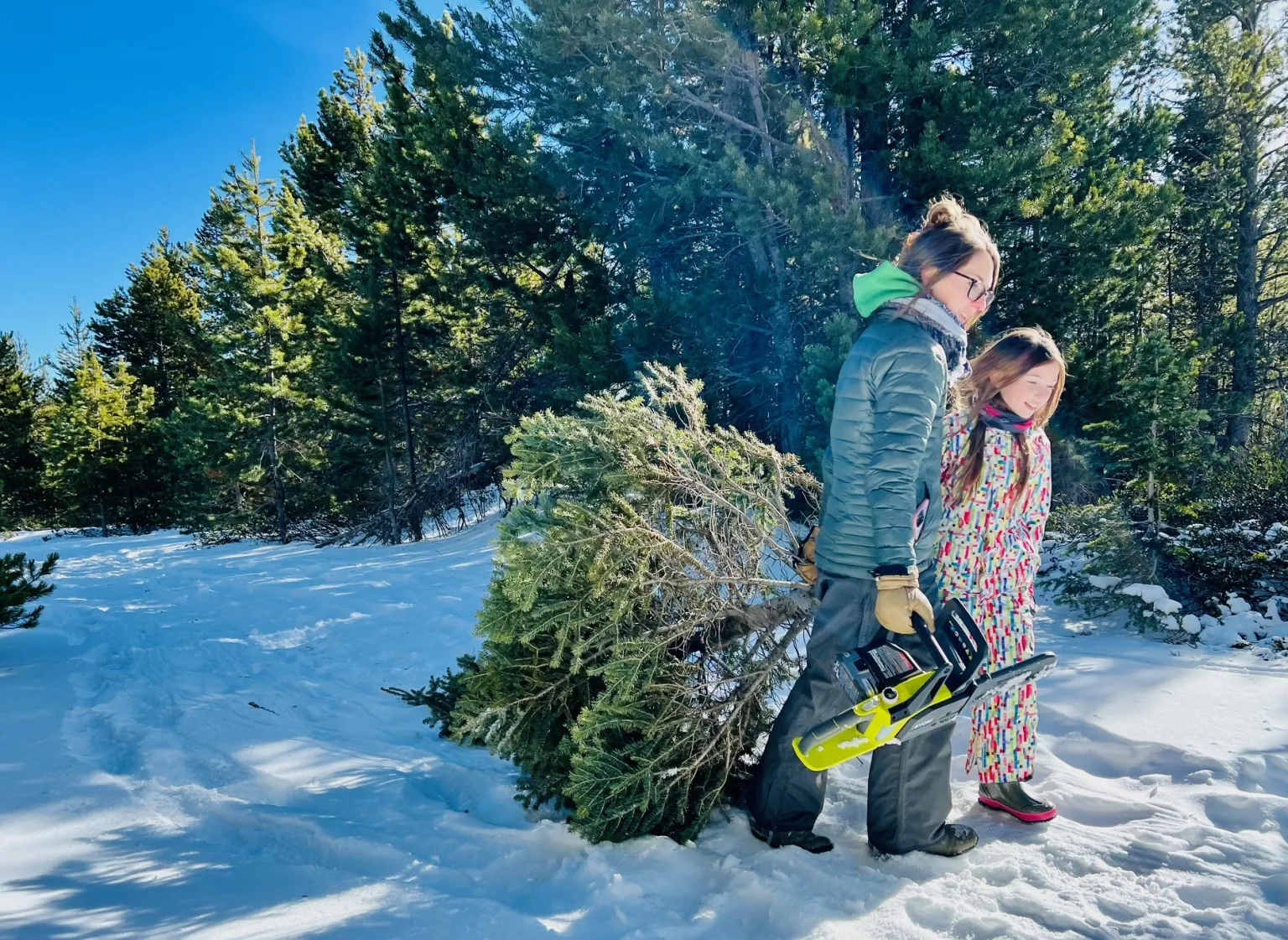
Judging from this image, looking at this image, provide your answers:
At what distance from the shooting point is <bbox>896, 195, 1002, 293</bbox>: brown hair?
2240 millimetres

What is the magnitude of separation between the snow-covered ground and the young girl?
307 mm

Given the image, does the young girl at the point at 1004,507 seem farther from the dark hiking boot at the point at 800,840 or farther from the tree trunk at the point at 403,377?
the tree trunk at the point at 403,377

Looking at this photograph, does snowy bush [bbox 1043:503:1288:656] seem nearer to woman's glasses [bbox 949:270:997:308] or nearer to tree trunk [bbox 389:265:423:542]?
woman's glasses [bbox 949:270:997:308]

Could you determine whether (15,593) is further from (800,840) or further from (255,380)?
(255,380)

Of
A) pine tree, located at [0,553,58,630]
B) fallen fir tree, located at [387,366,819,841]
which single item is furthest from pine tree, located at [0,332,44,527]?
fallen fir tree, located at [387,366,819,841]

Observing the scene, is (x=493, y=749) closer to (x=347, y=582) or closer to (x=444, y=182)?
(x=347, y=582)

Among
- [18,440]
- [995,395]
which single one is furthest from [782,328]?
[18,440]

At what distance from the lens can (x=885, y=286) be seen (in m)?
2.27

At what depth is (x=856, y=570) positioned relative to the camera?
2.21m

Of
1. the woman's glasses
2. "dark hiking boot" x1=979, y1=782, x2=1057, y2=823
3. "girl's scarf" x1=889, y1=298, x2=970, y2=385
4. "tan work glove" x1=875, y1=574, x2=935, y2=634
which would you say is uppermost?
the woman's glasses

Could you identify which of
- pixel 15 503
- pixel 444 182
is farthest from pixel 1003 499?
pixel 15 503

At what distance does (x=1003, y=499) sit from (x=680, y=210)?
863 centimetres

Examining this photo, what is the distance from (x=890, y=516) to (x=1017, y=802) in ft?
4.60

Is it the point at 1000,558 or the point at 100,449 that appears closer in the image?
the point at 1000,558
